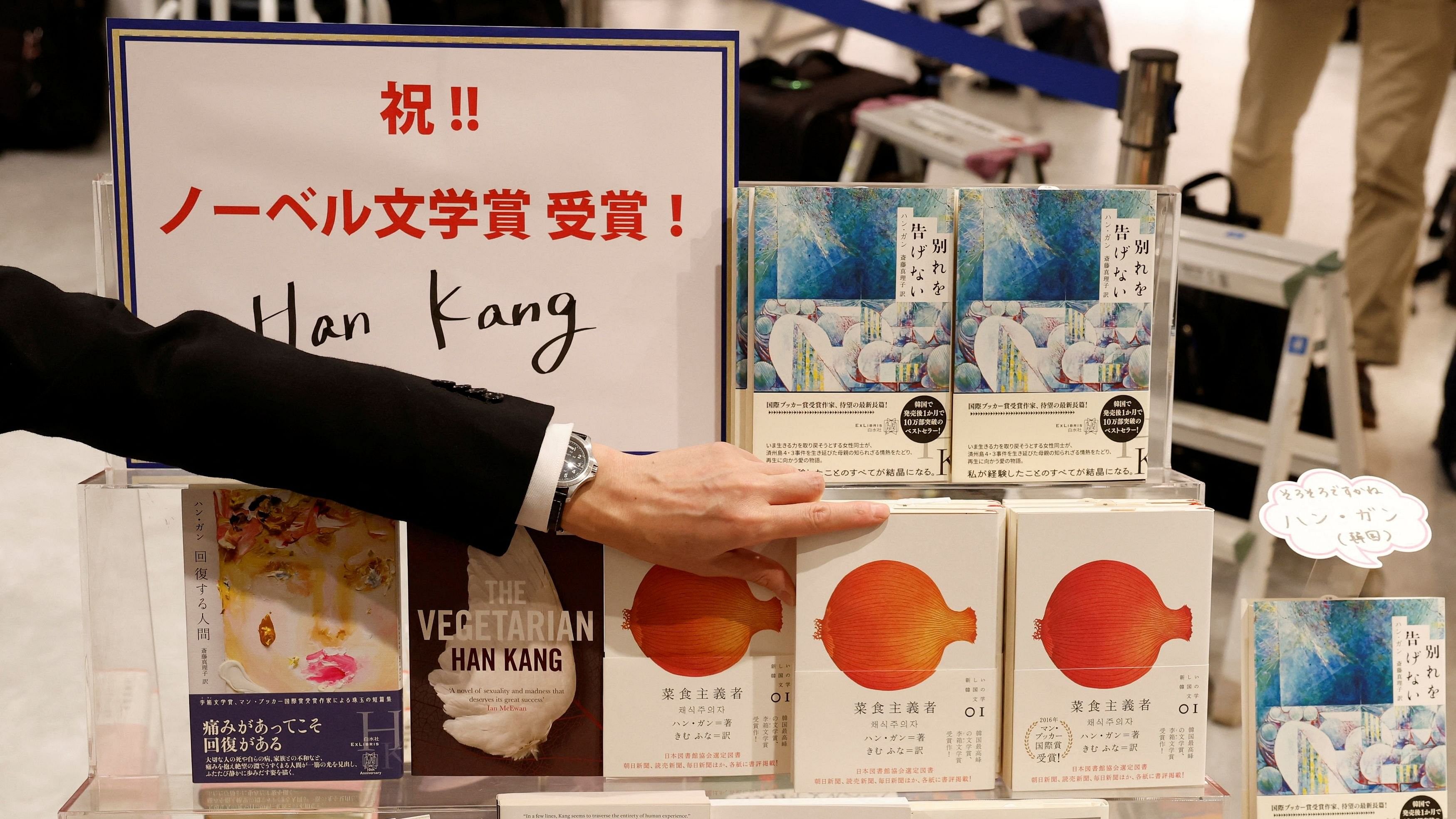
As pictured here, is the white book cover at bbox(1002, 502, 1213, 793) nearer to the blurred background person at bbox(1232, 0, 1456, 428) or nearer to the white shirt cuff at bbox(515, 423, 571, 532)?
the white shirt cuff at bbox(515, 423, 571, 532)

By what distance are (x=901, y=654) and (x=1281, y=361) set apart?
193cm

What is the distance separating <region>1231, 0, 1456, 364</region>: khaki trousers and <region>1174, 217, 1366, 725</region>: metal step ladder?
39.1 inches

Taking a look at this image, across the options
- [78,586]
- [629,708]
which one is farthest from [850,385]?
[78,586]

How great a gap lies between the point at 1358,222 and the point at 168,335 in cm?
371

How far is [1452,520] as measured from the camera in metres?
3.46

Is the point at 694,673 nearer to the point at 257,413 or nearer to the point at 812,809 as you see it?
the point at 812,809

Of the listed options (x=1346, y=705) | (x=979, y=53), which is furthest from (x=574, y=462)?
(x=979, y=53)

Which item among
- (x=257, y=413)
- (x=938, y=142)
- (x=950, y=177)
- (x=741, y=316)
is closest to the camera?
(x=257, y=413)

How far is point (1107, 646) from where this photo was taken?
114 centimetres

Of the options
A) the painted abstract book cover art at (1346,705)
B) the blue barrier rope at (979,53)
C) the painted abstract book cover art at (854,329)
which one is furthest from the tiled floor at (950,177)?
the blue barrier rope at (979,53)

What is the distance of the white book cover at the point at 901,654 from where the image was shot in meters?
1.11

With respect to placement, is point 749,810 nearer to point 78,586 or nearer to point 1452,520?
point 78,586

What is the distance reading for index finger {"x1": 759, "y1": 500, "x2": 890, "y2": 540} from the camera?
1.07 metres

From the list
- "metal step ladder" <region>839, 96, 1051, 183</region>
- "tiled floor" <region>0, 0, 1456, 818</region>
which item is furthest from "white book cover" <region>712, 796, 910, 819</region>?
"metal step ladder" <region>839, 96, 1051, 183</region>
